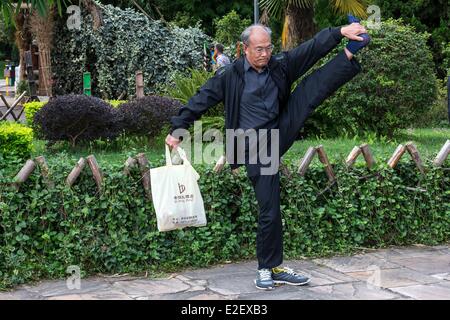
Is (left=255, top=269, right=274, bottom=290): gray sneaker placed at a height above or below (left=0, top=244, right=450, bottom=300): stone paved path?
above

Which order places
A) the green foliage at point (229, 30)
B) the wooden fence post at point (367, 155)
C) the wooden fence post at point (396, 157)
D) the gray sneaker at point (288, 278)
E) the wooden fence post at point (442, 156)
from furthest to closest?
the green foliage at point (229, 30) < the wooden fence post at point (442, 156) < the wooden fence post at point (396, 157) < the wooden fence post at point (367, 155) < the gray sneaker at point (288, 278)

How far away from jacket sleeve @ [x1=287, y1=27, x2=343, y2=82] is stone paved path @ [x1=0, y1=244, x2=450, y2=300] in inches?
57.8

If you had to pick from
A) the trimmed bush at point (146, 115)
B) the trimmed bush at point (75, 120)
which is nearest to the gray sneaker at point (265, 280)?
the trimmed bush at point (75, 120)

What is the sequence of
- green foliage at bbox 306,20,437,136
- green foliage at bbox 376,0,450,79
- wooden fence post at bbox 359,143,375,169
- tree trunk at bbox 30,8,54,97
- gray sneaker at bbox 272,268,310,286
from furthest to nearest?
1. green foliage at bbox 376,0,450,79
2. tree trunk at bbox 30,8,54,97
3. green foliage at bbox 306,20,437,136
4. wooden fence post at bbox 359,143,375,169
5. gray sneaker at bbox 272,268,310,286

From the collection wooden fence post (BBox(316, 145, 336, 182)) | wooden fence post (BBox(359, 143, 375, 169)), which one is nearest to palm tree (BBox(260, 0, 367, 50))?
wooden fence post (BBox(359, 143, 375, 169))

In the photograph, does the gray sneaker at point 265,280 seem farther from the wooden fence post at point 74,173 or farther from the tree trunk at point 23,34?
the tree trunk at point 23,34

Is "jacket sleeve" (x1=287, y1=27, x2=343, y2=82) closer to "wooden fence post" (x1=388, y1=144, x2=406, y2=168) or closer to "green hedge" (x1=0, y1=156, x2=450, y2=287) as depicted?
"green hedge" (x1=0, y1=156, x2=450, y2=287)

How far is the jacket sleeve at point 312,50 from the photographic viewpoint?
486 centimetres

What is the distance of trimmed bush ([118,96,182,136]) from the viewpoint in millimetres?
10641

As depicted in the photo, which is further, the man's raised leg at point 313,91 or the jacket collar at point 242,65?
the jacket collar at point 242,65

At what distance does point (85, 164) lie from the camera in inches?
218

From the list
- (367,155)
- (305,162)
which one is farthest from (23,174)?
(367,155)

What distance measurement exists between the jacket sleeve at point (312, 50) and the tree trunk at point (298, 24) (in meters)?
9.40

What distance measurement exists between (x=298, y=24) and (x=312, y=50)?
9.63 m
